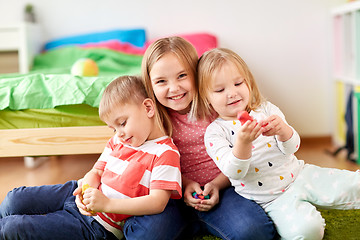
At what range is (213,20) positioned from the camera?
277 cm

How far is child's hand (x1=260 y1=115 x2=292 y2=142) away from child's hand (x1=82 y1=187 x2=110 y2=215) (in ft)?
1.44

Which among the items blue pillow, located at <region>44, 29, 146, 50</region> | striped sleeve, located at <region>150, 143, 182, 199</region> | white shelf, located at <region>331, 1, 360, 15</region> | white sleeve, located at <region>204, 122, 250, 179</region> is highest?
white shelf, located at <region>331, 1, 360, 15</region>

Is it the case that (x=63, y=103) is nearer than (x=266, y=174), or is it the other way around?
(x=266, y=174)

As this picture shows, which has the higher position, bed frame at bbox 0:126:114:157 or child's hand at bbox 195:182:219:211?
bed frame at bbox 0:126:114:157

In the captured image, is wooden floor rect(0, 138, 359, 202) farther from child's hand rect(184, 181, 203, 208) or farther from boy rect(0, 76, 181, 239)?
child's hand rect(184, 181, 203, 208)

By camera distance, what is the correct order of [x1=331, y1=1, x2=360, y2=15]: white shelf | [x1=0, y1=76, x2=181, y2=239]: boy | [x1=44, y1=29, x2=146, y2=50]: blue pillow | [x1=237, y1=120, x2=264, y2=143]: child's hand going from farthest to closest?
[x1=44, y1=29, x2=146, y2=50]: blue pillow, [x1=331, y1=1, x2=360, y2=15]: white shelf, [x1=0, y1=76, x2=181, y2=239]: boy, [x1=237, y1=120, x2=264, y2=143]: child's hand

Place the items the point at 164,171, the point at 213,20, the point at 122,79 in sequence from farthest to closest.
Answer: the point at 213,20 → the point at 122,79 → the point at 164,171

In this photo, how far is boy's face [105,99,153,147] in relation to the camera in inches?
47.0

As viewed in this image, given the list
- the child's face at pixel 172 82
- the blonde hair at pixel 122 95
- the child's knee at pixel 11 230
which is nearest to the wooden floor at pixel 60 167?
the child's knee at pixel 11 230

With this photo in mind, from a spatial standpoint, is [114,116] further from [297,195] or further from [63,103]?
[297,195]

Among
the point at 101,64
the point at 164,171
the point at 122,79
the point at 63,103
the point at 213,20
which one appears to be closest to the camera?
the point at 164,171

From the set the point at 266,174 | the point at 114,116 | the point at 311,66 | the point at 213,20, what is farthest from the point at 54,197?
the point at 311,66

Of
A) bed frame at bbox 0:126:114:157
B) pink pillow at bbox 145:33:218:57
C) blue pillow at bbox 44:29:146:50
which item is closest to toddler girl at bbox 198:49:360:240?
bed frame at bbox 0:126:114:157

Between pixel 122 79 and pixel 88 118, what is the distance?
35 centimetres
